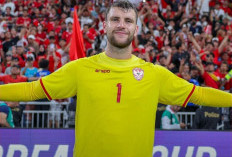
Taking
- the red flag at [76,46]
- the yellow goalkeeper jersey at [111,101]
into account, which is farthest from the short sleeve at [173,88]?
the red flag at [76,46]

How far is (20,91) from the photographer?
392cm

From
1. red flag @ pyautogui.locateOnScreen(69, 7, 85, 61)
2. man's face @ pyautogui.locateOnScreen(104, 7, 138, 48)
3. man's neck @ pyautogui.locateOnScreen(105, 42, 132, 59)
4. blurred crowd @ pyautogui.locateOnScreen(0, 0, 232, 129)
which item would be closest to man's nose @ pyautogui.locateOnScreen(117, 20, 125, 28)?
man's face @ pyautogui.locateOnScreen(104, 7, 138, 48)

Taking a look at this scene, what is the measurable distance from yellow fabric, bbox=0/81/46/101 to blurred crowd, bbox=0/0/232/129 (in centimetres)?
688

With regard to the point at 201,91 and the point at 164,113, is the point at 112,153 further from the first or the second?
the point at 164,113

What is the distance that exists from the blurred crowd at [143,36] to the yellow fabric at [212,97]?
6.43 meters

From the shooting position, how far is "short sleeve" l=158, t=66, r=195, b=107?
416 cm

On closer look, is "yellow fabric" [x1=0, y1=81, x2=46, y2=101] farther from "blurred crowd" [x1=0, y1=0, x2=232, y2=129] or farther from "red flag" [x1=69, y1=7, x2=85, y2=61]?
"red flag" [x1=69, y1=7, x2=85, y2=61]

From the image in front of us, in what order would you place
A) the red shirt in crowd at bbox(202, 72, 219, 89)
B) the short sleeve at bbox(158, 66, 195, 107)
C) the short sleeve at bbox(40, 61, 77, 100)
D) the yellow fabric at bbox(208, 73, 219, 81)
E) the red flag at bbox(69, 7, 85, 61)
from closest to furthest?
the short sleeve at bbox(40, 61, 77, 100) → the short sleeve at bbox(158, 66, 195, 107) → the red flag at bbox(69, 7, 85, 61) → the red shirt in crowd at bbox(202, 72, 219, 89) → the yellow fabric at bbox(208, 73, 219, 81)

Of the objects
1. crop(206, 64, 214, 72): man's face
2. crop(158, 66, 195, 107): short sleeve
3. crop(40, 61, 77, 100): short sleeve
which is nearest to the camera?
crop(40, 61, 77, 100): short sleeve

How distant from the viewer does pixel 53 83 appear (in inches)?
159

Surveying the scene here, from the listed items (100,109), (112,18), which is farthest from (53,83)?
(112,18)

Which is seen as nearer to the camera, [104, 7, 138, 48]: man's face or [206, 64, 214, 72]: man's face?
[104, 7, 138, 48]: man's face

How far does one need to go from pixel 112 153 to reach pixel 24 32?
1160 cm

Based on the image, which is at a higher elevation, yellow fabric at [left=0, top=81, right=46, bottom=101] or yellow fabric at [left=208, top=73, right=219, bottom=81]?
yellow fabric at [left=0, top=81, right=46, bottom=101]
